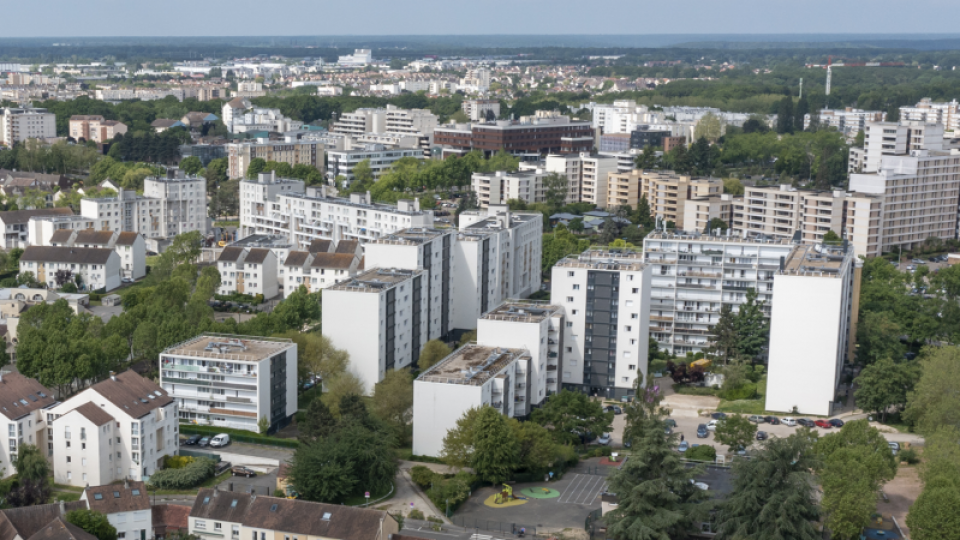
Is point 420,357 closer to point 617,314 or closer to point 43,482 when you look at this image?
point 617,314

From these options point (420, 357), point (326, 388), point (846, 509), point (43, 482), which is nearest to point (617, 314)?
point (420, 357)

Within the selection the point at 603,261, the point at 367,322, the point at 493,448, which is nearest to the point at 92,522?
the point at 493,448

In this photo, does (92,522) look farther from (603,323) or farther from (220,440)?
(603,323)

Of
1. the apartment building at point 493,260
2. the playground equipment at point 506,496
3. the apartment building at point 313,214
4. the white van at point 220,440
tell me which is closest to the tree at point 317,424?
the white van at point 220,440

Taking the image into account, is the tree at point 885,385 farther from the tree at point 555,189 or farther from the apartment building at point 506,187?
the apartment building at point 506,187

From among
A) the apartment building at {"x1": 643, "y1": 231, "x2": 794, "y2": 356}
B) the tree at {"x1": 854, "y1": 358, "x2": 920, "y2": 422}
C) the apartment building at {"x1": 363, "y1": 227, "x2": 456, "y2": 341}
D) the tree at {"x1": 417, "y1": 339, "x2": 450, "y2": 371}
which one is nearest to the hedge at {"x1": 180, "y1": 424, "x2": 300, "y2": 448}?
the tree at {"x1": 417, "y1": 339, "x2": 450, "y2": 371}
